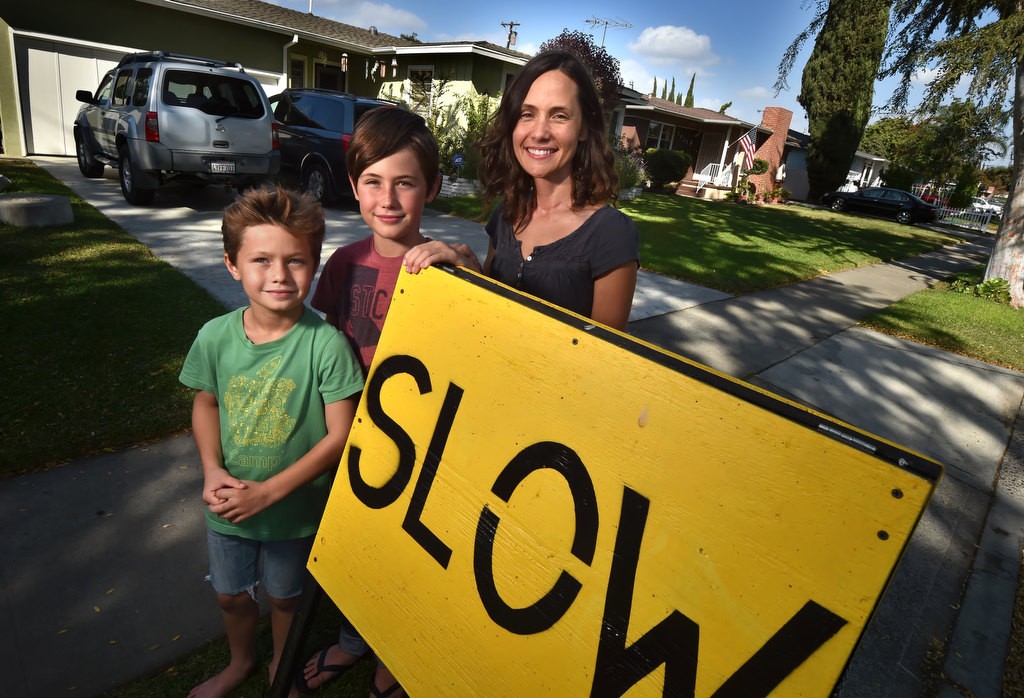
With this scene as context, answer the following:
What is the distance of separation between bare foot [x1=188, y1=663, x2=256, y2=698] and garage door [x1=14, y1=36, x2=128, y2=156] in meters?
15.2

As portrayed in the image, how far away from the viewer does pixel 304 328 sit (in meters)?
1.55

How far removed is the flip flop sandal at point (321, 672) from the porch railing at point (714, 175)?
2820cm

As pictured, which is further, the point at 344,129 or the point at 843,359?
the point at 344,129

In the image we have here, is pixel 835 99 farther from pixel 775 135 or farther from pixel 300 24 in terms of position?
pixel 300 24

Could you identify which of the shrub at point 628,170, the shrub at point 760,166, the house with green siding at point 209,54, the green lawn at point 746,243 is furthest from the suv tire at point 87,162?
the shrub at point 760,166

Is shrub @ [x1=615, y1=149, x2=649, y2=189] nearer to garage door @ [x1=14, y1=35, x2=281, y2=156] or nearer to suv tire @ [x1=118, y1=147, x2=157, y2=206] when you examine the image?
suv tire @ [x1=118, y1=147, x2=157, y2=206]

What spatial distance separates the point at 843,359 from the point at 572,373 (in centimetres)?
556

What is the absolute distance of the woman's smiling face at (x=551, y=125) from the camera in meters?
1.63

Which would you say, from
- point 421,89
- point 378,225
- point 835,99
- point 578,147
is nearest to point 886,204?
point 835,99

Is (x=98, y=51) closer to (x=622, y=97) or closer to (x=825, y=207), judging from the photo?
(x=622, y=97)

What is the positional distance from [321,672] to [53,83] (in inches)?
611

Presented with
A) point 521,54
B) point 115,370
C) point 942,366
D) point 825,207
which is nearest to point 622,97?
point 521,54

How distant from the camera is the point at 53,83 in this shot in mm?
12375

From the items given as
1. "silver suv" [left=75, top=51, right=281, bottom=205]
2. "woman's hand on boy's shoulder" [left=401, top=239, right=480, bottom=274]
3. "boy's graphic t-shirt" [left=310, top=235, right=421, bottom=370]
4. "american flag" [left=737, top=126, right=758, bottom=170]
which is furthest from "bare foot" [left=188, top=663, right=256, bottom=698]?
"american flag" [left=737, top=126, right=758, bottom=170]
